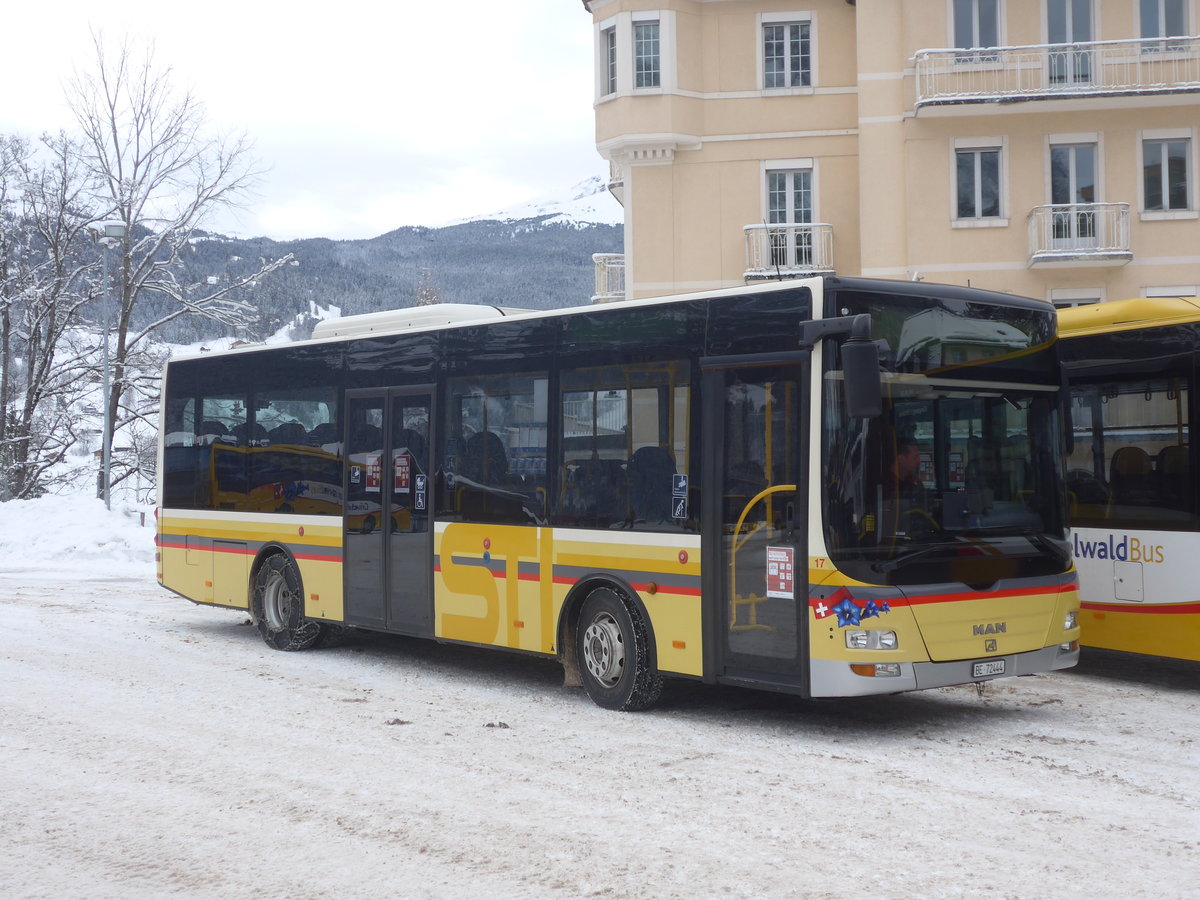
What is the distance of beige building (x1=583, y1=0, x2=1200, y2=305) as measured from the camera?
99.5 ft

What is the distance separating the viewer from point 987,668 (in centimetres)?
892

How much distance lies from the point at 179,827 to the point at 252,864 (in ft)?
2.79

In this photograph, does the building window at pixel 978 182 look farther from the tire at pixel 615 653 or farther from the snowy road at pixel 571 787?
the tire at pixel 615 653

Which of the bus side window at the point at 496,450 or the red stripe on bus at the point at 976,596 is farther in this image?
the bus side window at the point at 496,450

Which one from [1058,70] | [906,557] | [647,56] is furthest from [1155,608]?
[647,56]

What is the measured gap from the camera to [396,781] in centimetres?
767

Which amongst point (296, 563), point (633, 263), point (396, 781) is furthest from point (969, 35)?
point (396, 781)

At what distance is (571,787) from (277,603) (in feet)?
23.3

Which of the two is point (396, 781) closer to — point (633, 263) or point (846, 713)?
point (846, 713)

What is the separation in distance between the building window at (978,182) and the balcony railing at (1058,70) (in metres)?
1.44

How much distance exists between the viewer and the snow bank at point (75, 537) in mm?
24938

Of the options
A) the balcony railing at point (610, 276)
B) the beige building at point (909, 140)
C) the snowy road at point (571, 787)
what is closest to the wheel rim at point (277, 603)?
the snowy road at point (571, 787)

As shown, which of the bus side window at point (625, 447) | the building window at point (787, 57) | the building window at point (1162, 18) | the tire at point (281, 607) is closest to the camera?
the bus side window at point (625, 447)

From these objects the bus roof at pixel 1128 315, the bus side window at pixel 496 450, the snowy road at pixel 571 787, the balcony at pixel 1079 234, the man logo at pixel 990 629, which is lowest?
the snowy road at pixel 571 787
